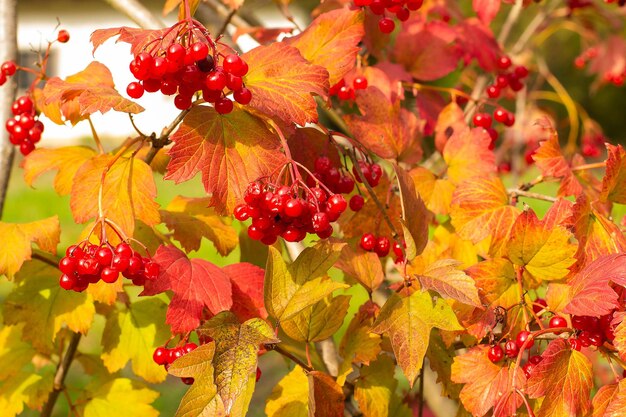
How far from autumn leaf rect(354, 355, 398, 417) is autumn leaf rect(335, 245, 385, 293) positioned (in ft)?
0.49

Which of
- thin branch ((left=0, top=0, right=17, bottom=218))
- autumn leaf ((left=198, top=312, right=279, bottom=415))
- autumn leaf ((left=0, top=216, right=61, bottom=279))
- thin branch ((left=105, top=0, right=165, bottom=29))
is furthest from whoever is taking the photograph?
thin branch ((left=105, top=0, right=165, bottom=29))

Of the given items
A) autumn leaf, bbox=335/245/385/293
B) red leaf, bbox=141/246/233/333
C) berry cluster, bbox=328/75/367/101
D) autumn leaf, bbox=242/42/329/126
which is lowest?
autumn leaf, bbox=335/245/385/293

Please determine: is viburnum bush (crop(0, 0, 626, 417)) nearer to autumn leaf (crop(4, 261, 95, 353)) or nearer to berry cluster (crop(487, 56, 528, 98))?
autumn leaf (crop(4, 261, 95, 353))

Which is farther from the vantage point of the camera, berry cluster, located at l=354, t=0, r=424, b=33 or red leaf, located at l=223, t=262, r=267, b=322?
berry cluster, located at l=354, t=0, r=424, b=33

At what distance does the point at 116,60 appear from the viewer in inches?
589

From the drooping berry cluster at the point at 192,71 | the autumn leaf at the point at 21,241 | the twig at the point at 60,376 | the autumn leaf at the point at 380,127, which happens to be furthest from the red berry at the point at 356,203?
the twig at the point at 60,376

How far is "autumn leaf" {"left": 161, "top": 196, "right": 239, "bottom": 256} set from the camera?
1449 millimetres

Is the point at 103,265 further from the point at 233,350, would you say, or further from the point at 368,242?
the point at 368,242

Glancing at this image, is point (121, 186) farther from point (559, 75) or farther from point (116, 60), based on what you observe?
point (116, 60)

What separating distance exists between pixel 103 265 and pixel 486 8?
130 centimetres

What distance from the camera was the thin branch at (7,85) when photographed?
1741mm

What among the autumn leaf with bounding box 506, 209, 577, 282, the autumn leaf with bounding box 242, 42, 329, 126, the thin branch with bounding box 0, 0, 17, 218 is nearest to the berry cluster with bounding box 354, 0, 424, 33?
the autumn leaf with bounding box 242, 42, 329, 126

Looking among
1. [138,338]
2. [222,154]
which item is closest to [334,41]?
[222,154]

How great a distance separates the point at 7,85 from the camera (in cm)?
177
